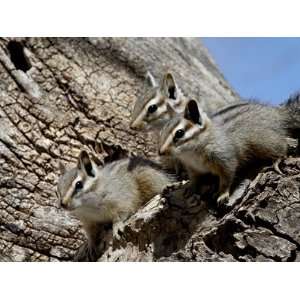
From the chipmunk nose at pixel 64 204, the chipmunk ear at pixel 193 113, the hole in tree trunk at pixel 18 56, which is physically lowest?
the chipmunk nose at pixel 64 204

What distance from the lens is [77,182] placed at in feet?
12.8

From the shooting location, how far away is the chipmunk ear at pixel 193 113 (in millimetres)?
3570

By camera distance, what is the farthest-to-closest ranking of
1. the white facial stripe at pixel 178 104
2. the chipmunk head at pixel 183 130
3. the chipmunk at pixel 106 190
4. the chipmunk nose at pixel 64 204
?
the white facial stripe at pixel 178 104 < the chipmunk at pixel 106 190 < the chipmunk nose at pixel 64 204 < the chipmunk head at pixel 183 130

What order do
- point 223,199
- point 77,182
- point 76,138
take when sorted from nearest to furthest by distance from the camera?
point 223,199 < point 77,182 < point 76,138

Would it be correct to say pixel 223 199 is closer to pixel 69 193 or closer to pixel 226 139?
pixel 226 139

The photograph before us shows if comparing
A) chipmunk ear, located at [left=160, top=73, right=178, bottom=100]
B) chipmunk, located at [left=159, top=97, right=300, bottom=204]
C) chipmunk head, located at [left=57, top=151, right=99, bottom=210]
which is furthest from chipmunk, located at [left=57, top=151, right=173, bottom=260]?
chipmunk ear, located at [left=160, top=73, right=178, bottom=100]

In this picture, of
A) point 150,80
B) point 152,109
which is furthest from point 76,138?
point 150,80

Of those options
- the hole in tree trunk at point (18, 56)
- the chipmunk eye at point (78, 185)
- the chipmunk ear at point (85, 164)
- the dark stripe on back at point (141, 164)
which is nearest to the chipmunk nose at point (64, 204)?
the chipmunk eye at point (78, 185)

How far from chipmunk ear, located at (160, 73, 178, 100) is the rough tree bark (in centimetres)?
40

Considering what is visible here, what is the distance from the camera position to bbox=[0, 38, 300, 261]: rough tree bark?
340 centimetres

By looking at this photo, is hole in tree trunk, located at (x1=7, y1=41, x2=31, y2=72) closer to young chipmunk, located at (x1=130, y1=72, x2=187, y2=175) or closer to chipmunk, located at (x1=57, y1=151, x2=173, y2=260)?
young chipmunk, located at (x1=130, y1=72, x2=187, y2=175)

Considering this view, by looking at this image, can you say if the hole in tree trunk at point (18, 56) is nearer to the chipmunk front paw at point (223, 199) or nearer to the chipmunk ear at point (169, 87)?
the chipmunk ear at point (169, 87)

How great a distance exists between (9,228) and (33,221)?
16 cm

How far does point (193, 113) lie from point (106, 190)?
0.80m
